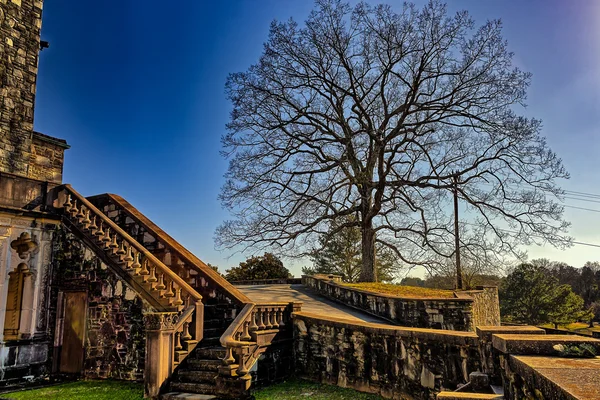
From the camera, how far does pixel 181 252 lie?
1234 centimetres

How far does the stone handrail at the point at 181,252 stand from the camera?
11195 millimetres

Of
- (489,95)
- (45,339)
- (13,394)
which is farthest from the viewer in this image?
(489,95)

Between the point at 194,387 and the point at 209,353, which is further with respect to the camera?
the point at 209,353

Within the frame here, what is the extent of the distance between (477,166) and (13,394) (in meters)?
20.3

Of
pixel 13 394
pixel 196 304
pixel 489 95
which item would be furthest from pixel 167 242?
pixel 489 95

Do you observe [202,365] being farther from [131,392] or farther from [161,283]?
[161,283]

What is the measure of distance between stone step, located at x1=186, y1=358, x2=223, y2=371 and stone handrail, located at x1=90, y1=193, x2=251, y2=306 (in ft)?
5.87

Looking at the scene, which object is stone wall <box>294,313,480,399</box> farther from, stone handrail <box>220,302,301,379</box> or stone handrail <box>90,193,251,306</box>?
stone handrail <box>90,193,251,306</box>

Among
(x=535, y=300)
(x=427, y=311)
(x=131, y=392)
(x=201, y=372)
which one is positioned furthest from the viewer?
(x=535, y=300)

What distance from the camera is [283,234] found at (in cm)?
2158

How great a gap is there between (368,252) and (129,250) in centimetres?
1396

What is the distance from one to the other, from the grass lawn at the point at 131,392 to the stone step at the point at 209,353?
1.18 meters

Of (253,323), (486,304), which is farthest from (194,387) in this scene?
(486,304)

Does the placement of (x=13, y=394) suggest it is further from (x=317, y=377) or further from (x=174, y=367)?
(x=317, y=377)
